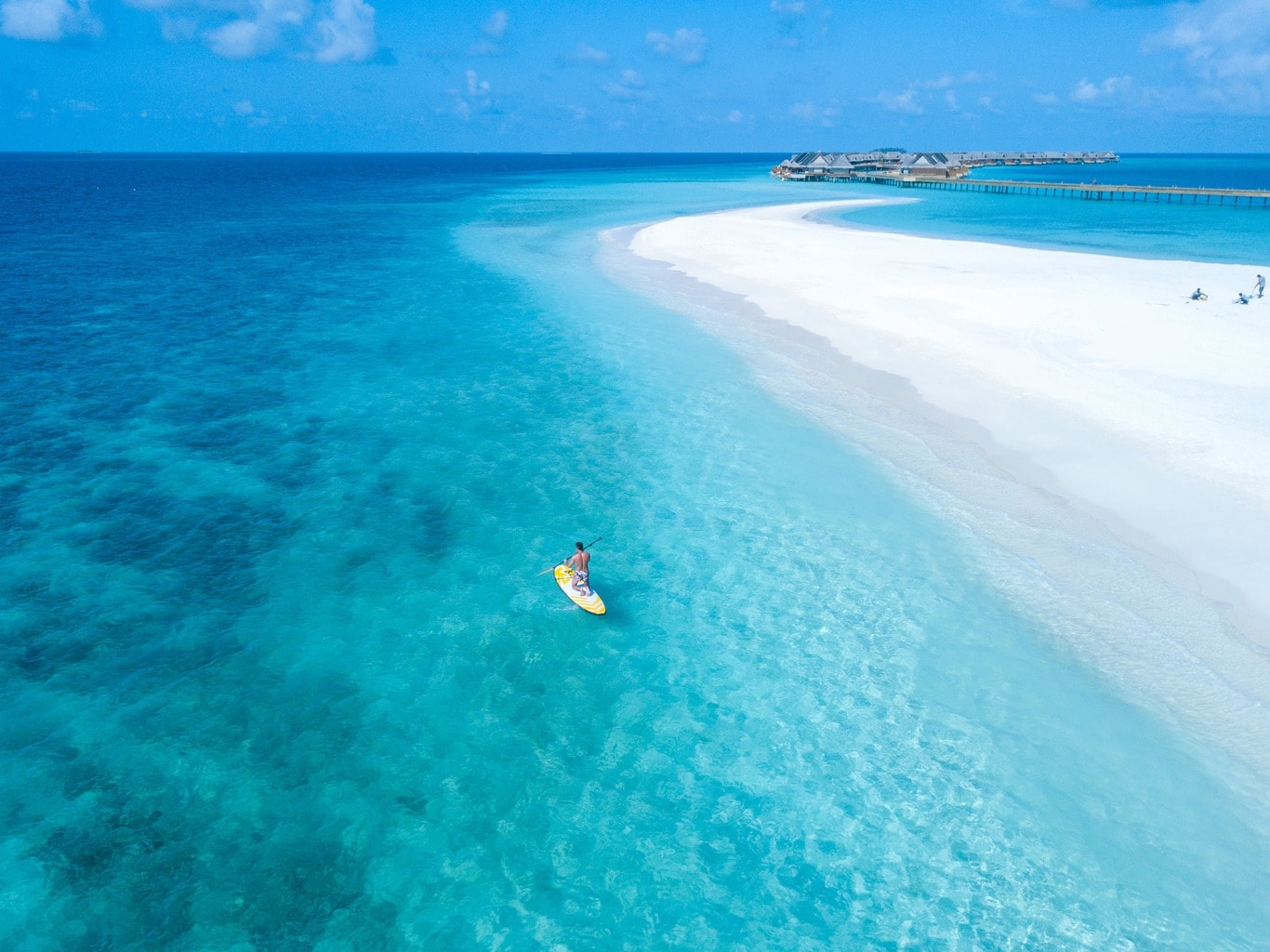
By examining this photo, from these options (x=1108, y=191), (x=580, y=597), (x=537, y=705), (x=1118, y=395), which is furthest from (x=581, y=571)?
(x=1108, y=191)

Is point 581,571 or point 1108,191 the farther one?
point 1108,191

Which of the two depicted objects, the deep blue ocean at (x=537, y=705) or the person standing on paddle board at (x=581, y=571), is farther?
the person standing on paddle board at (x=581, y=571)

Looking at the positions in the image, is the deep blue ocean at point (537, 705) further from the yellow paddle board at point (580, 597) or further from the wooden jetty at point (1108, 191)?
the wooden jetty at point (1108, 191)

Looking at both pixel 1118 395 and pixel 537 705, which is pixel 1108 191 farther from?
pixel 537 705

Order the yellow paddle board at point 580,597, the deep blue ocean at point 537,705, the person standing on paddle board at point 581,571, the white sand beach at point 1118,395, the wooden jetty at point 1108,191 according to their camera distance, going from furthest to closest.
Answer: the wooden jetty at point 1108,191 → the yellow paddle board at point 580,597 → the person standing on paddle board at point 581,571 → the white sand beach at point 1118,395 → the deep blue ocean at point 537,705

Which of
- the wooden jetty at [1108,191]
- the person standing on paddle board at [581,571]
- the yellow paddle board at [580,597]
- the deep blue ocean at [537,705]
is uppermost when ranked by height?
the person standing on paddle board at [581,571]

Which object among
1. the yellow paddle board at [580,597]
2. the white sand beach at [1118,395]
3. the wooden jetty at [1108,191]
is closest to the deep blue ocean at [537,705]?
the yellow paddle board at [580,597]
